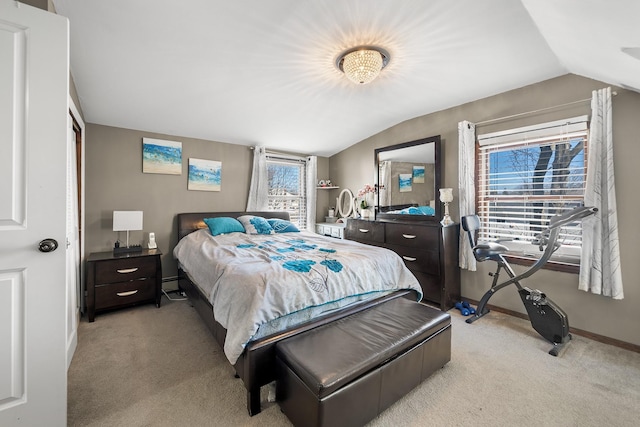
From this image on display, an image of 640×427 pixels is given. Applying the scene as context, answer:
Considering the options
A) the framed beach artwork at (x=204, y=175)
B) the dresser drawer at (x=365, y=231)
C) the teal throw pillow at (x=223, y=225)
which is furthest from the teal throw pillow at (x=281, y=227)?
the framed beach artwork at (x=204, y=175)

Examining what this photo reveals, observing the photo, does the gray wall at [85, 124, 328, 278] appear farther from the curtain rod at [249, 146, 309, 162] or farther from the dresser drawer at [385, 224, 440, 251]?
the dresser drawer at [385, 224, 440, 251]

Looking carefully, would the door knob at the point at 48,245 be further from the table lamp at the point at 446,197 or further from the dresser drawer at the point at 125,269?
the table lamp at the point at 446,197

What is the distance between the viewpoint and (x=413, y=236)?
3.35 meters

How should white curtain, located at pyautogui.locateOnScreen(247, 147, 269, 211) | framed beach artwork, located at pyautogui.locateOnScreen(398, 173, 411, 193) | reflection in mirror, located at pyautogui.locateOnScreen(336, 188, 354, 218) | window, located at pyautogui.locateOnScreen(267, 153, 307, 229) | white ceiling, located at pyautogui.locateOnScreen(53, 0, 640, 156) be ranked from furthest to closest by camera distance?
reflection in mirror, located at pyautogui.locateOnScreen(336, 188, 354, 218), window, located at pyautogui.locateOnScreen(267, 153, 307, 229), white curtain, located at pyautogui.locateOnScreen(247, 147, 269, 211), framed beach artwork, located at pyautogui.locateOnScreen(398, 173, 411, 193), white ceiling, located at pyautogui.locateOnScreen(53, 0, 640, 156)

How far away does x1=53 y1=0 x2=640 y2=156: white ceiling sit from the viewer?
1765mm

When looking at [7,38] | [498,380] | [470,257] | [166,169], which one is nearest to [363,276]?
[498,380]

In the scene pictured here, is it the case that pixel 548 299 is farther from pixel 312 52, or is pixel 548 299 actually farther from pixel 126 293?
pixel 126 293

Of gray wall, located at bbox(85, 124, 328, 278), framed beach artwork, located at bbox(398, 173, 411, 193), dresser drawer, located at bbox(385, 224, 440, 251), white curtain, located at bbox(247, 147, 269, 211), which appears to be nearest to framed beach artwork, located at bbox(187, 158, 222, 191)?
gray wall, located at bbox(85, 124, 328, 278)

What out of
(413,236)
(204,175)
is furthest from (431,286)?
(204,175)

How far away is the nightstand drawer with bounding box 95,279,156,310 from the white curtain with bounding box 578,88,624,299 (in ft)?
14.5

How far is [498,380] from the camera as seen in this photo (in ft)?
6.18

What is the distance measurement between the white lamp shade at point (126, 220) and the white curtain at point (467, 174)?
3.88 m

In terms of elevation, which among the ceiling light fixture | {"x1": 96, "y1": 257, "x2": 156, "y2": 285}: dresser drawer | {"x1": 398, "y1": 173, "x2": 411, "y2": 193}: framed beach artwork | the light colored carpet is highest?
the ceiling light fixture

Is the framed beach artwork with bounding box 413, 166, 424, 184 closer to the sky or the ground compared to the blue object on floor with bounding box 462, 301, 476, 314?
closer to the sky
